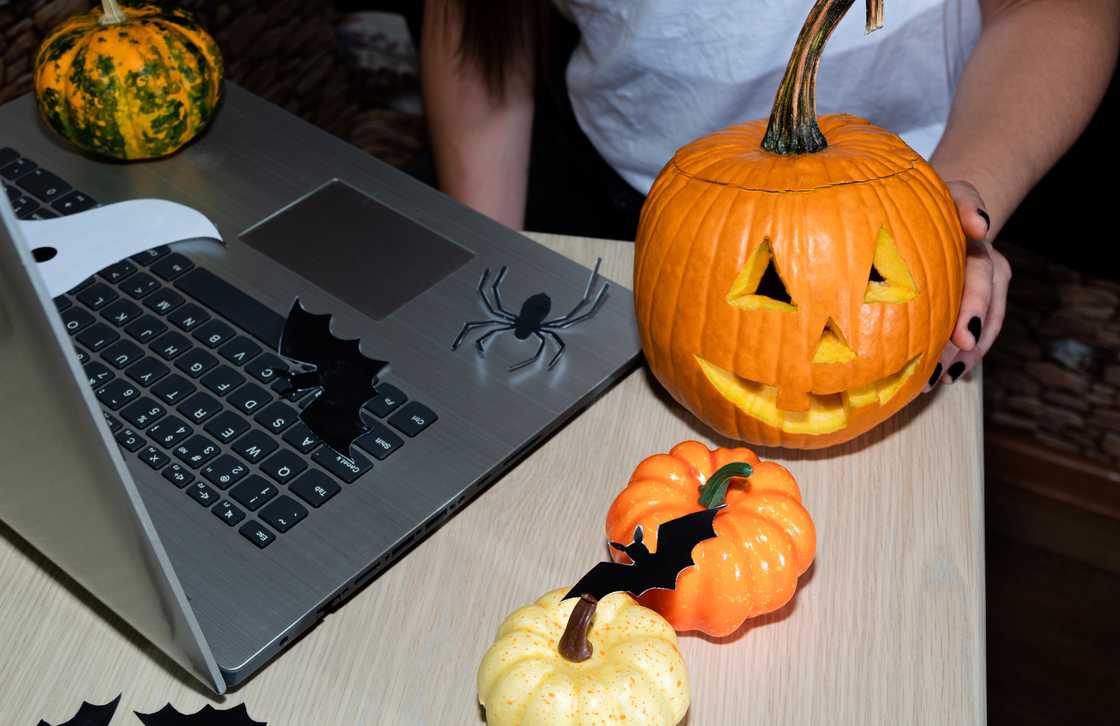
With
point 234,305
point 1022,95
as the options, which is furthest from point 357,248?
point 1022,95

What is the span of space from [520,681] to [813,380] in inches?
10.4

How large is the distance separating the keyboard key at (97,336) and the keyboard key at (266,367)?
0.10m

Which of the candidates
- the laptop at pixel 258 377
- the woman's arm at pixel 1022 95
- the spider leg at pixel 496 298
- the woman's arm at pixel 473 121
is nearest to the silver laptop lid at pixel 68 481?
the laptop at pixel 258 377

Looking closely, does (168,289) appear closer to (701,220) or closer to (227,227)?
(227,227)

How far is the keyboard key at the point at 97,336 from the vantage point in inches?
30.5

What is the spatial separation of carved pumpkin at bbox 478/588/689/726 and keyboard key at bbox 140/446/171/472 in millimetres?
247

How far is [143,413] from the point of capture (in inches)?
28.5

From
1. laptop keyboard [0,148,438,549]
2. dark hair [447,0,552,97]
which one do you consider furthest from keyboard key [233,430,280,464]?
dark hair [447,0,552,97]

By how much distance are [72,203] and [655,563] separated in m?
0.59

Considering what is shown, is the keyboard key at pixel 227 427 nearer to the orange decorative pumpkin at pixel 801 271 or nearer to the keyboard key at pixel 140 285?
the keyboard key at pixel 140 285

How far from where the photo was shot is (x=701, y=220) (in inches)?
27.2

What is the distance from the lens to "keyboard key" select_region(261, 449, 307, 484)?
2.25ft

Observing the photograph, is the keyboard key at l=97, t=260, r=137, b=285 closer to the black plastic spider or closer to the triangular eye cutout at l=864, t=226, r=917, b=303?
the black plastic spider

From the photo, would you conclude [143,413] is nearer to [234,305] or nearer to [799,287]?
[234,305]
